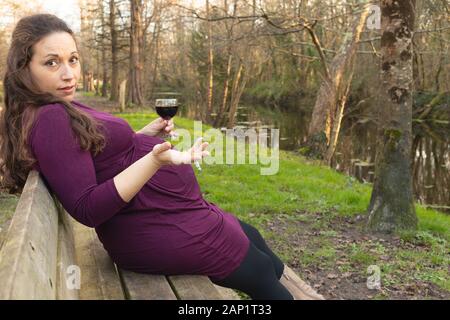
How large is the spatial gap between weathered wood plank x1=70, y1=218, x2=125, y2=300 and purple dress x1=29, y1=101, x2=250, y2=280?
0.35 ft

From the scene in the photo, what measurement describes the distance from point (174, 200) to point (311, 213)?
4.10m

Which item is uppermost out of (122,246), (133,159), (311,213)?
(133,159)

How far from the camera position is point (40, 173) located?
2.39m

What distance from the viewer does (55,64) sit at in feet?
7.71

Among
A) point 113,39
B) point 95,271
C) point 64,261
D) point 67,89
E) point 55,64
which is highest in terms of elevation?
point 113,39

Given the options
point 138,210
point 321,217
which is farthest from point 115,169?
point 321,217

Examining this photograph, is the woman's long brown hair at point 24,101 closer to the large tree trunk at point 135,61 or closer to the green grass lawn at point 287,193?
the green grass lawn at point 287,193

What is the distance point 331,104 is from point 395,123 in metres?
7.61

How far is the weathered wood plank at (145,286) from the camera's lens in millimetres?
2125

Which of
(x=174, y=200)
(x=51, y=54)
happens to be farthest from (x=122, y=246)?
(x=51, y=54)

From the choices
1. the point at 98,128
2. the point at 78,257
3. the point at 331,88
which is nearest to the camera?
the point at 98,128

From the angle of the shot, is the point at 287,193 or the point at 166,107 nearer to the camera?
the point at 166,107

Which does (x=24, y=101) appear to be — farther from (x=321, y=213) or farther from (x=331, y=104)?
(x=331, y=104)
